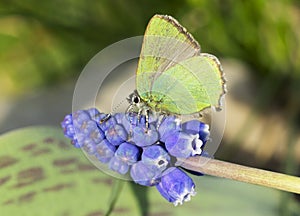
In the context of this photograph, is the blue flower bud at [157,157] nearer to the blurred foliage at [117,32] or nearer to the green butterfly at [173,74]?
the green butterfly at [173,74]

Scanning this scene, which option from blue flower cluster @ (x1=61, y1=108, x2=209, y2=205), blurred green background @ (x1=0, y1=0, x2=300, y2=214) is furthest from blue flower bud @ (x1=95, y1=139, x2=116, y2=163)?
blurred green background @ (x1=0, y1=0, x2=300, y2=214)

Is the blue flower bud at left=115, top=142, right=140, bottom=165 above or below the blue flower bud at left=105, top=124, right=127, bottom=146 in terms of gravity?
below

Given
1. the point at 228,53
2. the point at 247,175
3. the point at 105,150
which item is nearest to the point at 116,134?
the point at 105,150

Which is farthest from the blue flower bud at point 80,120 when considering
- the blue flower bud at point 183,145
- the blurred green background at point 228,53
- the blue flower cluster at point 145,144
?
the blurred green background at point 228,53

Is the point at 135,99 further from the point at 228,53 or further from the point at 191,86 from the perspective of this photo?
the point at 228,53

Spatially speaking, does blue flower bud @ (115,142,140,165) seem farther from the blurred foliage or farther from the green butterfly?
the blurred foliage

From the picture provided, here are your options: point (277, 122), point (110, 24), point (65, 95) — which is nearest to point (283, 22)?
point (277, 122)

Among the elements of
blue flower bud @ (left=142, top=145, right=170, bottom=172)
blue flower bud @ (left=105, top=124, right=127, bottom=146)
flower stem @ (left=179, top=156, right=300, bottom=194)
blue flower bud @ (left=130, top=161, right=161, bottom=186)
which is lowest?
flower stem @ (left=179, top=156, right=300, bottom=194)
